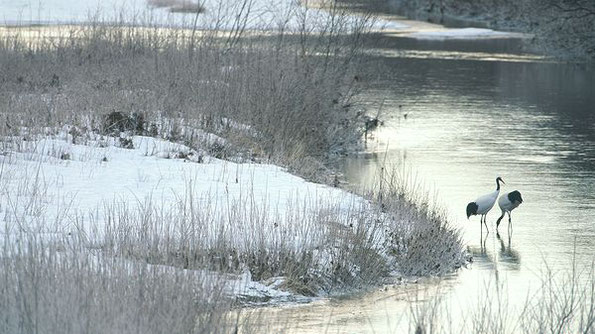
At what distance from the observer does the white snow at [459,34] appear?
46.6 meters

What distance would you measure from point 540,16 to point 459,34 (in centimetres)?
397

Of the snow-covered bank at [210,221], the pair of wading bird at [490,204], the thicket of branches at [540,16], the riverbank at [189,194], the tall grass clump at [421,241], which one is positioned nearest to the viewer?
the riverbank at [189,194]

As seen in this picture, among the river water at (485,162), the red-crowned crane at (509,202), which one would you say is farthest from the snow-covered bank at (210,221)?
the red-crowned crane at (509,202)

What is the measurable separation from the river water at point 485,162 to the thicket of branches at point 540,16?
2.05 metres

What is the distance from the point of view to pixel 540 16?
48750 mm

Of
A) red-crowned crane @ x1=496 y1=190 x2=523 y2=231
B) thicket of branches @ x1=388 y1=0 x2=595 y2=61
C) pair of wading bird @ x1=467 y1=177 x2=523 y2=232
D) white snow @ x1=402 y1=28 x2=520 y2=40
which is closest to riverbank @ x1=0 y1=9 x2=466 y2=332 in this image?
pair of wading bird @ x1=467 y1=177 x2=523 y2=232

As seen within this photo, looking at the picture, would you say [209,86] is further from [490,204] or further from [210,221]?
[210,221]

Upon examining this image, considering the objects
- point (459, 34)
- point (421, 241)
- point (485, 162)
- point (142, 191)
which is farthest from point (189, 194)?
point (459, 34)

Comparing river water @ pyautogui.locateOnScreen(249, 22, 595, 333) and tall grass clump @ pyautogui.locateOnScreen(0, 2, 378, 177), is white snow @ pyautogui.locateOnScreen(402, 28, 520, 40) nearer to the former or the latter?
river water @ pyautogui.locateOnScreen(249, 22, 595, 333)

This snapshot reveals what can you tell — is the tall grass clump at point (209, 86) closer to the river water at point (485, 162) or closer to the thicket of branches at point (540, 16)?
the river water at point (485, 162)

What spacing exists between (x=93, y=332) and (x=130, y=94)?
1065cm

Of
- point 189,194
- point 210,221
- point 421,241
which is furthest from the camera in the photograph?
point 189,194

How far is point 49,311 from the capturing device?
6652mm

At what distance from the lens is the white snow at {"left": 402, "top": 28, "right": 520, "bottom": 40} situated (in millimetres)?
46594
